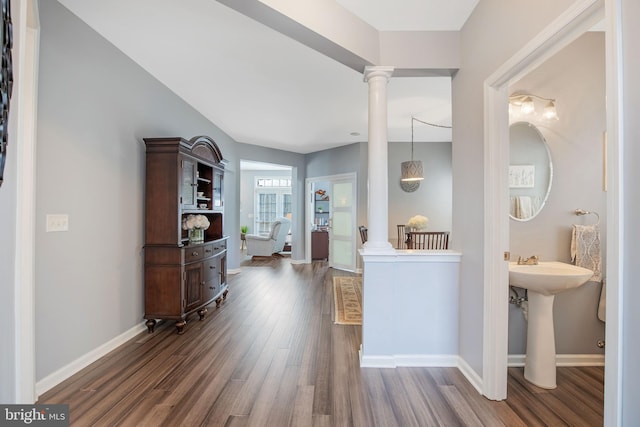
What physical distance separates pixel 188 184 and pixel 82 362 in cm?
174

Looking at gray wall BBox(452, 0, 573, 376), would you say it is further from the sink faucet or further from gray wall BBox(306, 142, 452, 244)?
gray wall BBox(306, 142, 452, 244)

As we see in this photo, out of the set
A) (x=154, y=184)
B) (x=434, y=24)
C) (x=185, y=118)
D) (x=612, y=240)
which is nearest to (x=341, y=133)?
(x=185, y=118)

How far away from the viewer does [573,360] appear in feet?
7.47

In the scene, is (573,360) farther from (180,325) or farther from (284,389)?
(180,325)

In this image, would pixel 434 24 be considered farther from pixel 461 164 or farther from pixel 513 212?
pixel 513 212

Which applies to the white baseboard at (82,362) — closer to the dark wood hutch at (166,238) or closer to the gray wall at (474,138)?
the dark wood hutch at (166,238)

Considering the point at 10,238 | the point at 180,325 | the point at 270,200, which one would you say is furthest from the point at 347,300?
the point at 270,200

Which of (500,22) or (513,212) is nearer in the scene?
(500,22)

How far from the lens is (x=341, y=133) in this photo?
5.23 meters

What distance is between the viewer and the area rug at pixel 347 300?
3.24 metres

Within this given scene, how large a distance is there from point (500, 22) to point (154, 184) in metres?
3.10

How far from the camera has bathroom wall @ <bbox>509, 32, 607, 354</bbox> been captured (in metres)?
2.27

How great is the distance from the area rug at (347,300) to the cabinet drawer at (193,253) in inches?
65.3

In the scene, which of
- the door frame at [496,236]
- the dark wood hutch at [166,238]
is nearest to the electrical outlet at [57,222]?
the dark wood hutch at [166,238]
